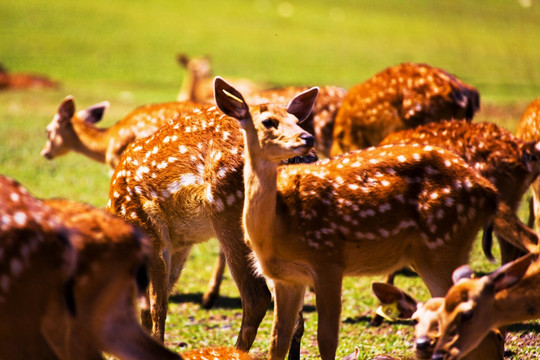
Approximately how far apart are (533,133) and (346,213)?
3.29 metres

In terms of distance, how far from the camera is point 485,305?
449cm

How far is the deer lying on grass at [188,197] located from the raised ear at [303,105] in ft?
1.50

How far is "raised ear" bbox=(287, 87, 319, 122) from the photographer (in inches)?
227

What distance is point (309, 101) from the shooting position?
5816mm

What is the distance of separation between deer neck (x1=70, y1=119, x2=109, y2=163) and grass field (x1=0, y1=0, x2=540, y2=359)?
2.68 ft

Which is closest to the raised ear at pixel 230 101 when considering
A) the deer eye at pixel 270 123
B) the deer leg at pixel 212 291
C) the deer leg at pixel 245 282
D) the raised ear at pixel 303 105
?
the deer eye at pixel 270 123

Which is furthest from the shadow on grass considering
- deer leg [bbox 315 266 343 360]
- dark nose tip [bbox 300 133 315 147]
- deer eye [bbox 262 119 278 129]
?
dark nose tip [bbox 300 133 315 147]

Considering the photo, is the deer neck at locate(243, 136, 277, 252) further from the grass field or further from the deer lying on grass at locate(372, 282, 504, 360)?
the grass field

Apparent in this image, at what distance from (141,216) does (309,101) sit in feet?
4.99

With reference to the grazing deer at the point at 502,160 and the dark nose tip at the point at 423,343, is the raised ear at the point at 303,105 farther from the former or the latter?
the dark nose tip at the point at 423,343

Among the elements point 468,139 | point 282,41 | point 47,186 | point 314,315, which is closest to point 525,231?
point 468,139

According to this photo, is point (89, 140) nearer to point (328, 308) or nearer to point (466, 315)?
point (328, 308)

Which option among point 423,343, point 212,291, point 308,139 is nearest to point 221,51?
point 212,291

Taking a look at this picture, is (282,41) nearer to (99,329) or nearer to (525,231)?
(525,231)
